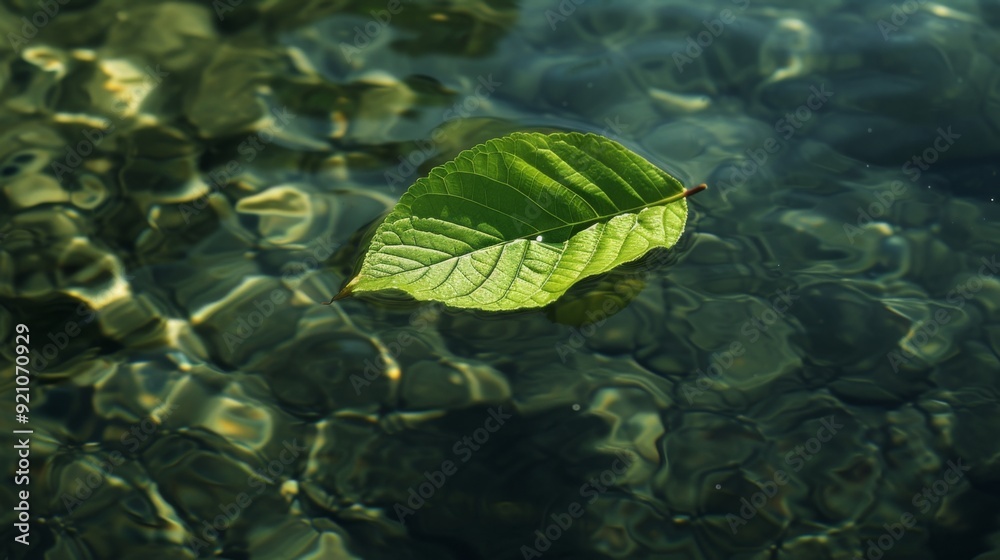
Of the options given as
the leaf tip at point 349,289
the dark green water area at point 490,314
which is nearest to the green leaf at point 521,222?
the leaf tip at point 349,289

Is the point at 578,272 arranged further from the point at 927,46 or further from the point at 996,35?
the point at 996,35

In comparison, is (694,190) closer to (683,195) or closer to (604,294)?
(683,195)

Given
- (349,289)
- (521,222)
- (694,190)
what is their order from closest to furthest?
1. (349,289)
2. (521,222)
3. (694,190)

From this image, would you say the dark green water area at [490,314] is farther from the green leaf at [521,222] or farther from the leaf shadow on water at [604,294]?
the green leaf at [521,222]

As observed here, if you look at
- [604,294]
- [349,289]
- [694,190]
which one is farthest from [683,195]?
[349,289]

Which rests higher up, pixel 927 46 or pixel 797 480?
pixel 927 46

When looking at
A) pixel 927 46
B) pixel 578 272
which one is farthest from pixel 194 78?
pixel 927 46
